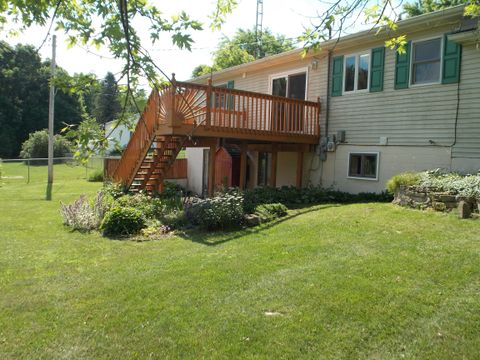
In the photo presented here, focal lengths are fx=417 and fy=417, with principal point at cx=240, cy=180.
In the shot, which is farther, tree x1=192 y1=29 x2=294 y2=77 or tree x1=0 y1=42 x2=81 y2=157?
tree x1=0 y1=42 x2=81 y2=157

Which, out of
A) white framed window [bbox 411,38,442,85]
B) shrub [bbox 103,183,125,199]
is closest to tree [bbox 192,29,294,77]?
shrub [bbox 103,183,125,199]

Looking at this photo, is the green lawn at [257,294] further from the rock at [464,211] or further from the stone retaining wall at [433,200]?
the stone retaining wall at [433,200]

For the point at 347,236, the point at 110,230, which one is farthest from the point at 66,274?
the point at 347,236

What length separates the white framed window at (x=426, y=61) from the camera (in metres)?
9.64

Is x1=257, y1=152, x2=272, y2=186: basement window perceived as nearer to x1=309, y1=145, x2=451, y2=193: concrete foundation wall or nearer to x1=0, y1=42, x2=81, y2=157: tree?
x1=309, y1=145, x2=451, y2=193: concrete foundation wall

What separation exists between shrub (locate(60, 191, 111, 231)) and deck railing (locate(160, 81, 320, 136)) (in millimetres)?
2433

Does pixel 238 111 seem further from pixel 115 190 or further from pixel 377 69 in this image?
pixel 115 190

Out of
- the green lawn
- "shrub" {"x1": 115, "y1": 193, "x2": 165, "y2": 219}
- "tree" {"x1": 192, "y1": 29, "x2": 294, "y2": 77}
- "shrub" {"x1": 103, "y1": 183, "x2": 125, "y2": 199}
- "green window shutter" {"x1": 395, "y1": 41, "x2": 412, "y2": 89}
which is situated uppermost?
"tree" {"x1": 192, "y1": 29, "x2": 294, "y2": 77}

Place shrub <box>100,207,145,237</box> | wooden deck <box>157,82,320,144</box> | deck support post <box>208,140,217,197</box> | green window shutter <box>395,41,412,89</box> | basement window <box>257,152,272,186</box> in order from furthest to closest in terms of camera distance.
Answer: basement window <box>257,152,272,186</box>
deck support post <box>208,140,217,197</box>
green window shutter <box>395,41,412,89</box>
wooden deck <box>157,82,320,144</box>
shrub <box>100,207,145,237</box>

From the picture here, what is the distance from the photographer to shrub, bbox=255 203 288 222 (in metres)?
8.50

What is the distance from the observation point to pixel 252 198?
9812 mm

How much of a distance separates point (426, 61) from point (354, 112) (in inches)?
90.1

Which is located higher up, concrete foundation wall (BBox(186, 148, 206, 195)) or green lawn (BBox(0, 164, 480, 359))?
concrete foundation wall (BBox(186, 148, 206, 195))

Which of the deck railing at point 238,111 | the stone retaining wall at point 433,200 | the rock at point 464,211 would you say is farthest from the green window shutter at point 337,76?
the rock at point 464,211
